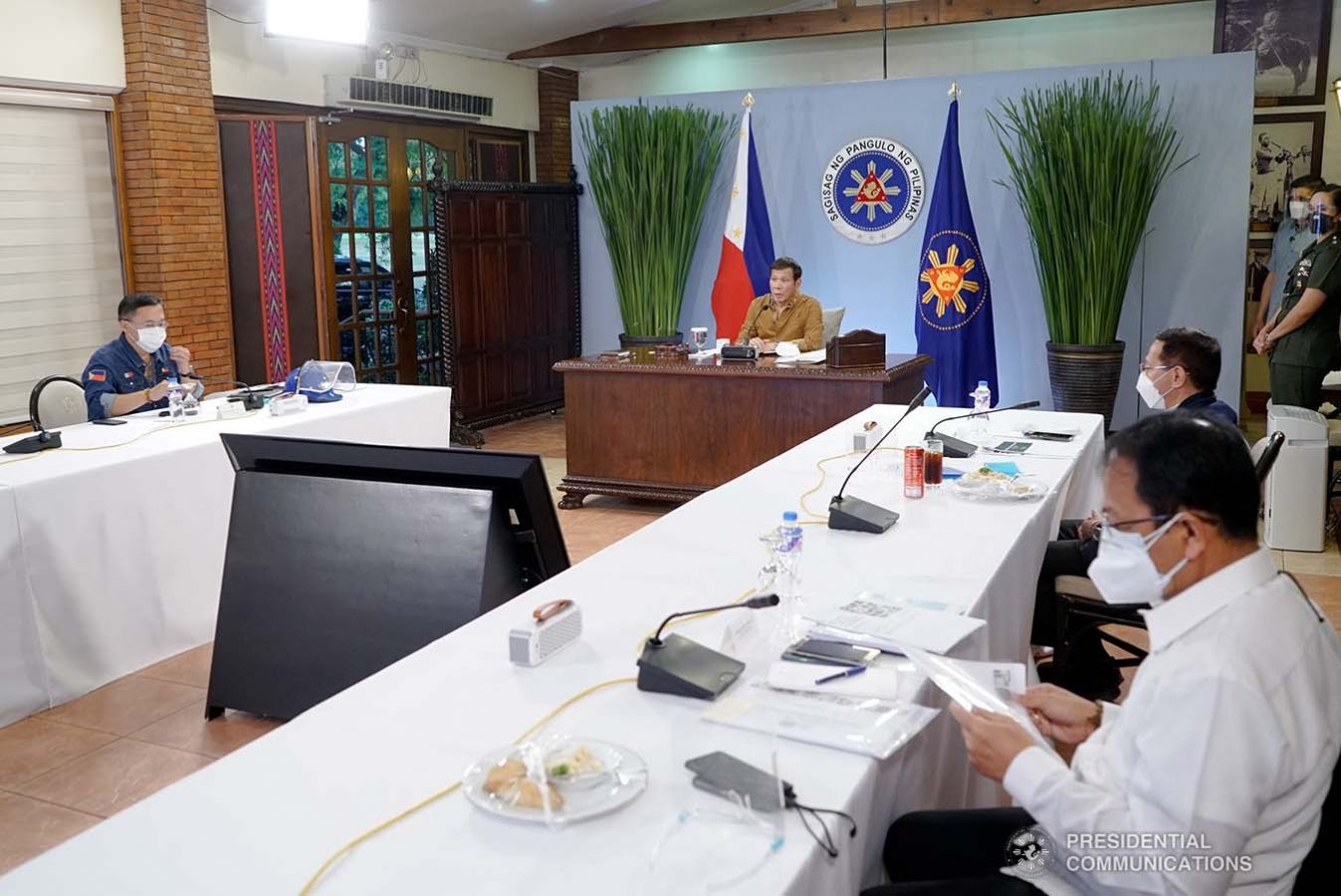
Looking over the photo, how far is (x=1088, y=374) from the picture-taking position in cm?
670

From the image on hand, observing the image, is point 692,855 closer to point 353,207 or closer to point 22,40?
point 22,40

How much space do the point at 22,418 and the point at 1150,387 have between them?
536 cm

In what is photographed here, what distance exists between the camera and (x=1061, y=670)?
3.31 m

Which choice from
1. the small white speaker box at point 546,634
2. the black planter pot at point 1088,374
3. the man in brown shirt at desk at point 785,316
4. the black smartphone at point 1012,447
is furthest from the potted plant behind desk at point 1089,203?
the small white speaker box at point 546,634

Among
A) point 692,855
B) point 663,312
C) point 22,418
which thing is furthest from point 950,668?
point 663,312

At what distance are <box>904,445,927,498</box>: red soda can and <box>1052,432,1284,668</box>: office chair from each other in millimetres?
498

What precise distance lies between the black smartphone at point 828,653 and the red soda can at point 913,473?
1336mm

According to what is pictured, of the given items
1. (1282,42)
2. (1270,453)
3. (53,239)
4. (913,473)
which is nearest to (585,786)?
(913,473)

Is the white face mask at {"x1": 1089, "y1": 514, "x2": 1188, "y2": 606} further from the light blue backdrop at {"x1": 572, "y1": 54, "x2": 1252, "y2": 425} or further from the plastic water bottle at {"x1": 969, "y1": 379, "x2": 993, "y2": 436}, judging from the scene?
the light blue backdrop at {"x1": 572, "y1": 54, "x2": 1252, "y2": 425}

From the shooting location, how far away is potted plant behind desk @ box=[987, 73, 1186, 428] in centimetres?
646

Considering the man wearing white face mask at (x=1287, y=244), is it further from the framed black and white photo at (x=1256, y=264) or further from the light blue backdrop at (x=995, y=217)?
the light blue backdrop at (x=995, y=217)

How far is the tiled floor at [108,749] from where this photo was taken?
10.0 ft

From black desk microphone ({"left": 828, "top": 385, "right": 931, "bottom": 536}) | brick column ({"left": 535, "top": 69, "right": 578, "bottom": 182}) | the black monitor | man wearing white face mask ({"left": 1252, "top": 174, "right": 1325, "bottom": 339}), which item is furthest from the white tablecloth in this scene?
brick column ({"left": 535, "top": 69, "right": 578, "bottom": 182})

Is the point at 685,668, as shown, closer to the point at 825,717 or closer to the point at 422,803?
the point at 825,717
